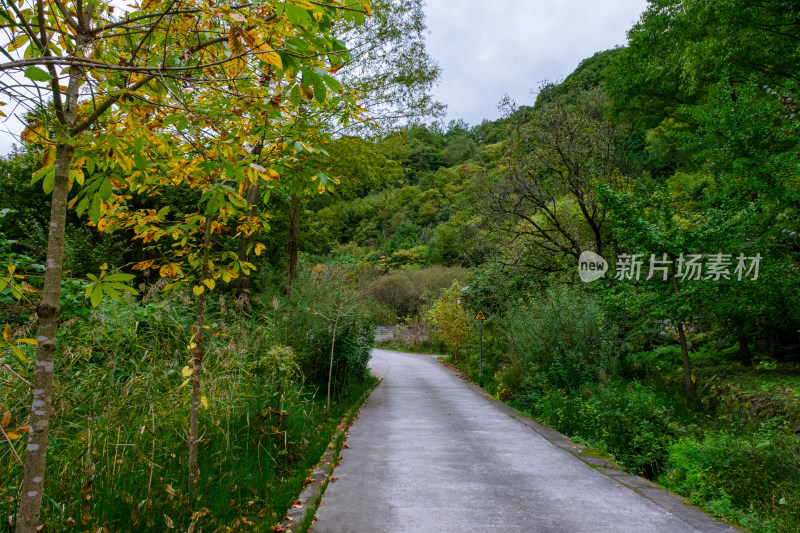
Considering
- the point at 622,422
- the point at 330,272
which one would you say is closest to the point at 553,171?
the point at 330,272

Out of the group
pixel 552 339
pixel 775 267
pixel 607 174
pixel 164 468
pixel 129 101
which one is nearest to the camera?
pixel 129 101

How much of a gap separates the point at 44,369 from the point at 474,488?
4.33 meters

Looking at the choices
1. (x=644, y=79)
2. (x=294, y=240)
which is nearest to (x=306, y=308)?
(x=294, y=240)

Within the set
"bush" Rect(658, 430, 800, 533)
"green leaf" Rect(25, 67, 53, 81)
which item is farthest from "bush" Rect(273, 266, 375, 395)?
"green leaf" Rect(25, 67, 53, 81)

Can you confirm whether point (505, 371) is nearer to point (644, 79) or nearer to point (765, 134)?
point (765, 134)

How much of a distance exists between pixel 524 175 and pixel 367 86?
536 cm

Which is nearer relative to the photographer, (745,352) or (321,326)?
(745,352)

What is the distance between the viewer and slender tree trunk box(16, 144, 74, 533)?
6.13 feet

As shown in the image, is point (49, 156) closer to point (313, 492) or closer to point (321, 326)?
point (313, 492)

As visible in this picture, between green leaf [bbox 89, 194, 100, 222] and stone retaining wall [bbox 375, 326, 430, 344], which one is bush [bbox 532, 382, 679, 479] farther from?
stone retaining wall [bbox 375, 326, 430, 344]

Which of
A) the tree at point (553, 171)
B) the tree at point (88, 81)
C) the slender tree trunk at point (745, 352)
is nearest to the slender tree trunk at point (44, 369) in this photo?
the tree at point (88, 81)

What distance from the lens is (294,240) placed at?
1406 centimetres

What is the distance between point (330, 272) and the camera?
41.6ft

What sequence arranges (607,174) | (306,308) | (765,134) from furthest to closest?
1. (607,174)
2. (306,308)
3. (765,134)
